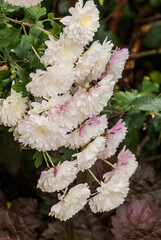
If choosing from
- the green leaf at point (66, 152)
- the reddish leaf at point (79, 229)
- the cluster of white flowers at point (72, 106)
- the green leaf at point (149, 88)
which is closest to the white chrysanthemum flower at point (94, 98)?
the cluster of white flowers at point (72, 106)

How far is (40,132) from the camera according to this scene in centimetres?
83

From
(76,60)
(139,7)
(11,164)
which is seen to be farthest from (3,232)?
(139,7)

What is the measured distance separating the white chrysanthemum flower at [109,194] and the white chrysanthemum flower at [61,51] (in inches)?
12.6

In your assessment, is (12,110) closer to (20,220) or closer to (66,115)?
(66,115)

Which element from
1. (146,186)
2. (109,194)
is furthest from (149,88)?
(109,194)

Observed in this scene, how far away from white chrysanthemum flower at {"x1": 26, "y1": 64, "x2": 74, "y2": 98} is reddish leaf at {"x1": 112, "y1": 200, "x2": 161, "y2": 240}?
473 mm

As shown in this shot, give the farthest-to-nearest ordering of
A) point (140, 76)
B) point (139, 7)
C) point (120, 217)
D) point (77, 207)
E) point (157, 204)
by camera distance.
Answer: point (139, 7), point (140, 76), point (157, 204), point (120, 217), point (77, 207)

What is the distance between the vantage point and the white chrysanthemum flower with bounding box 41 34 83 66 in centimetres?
80

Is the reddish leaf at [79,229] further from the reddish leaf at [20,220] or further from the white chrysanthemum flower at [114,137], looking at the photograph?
the white chrysanthemum flower at [114,137]

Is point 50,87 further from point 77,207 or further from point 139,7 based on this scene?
point 139,7

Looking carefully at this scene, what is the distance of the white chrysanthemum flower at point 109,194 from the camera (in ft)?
2.98

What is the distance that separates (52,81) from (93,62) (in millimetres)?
100

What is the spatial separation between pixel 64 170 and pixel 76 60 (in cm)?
26

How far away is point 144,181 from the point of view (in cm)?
127
